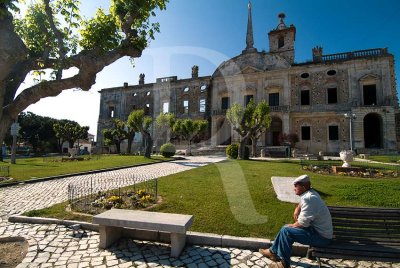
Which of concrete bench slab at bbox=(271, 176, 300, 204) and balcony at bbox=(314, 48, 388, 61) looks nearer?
concrete bench slab at bbox=(271, 176, 300, 204)

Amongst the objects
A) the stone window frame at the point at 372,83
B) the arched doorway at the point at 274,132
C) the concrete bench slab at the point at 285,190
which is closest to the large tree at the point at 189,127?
the arched doorway at the point at 274,132

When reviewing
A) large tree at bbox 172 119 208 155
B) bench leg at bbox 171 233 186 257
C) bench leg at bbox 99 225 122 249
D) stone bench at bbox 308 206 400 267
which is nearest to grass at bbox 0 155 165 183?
bench leg at bbox 99 225 122 249

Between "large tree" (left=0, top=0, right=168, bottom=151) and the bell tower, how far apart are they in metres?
30.3

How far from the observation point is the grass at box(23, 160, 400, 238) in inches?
203

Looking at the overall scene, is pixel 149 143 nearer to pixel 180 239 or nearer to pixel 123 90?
pixel 180 239

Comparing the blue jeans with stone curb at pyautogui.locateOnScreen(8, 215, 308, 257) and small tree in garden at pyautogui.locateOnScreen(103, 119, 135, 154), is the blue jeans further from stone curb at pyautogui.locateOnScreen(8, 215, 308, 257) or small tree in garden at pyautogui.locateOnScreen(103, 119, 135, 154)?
small tree in garden at pyautogui.locateOnScreen(103, 119, 135, 154)

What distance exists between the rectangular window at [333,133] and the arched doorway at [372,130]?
3157mm

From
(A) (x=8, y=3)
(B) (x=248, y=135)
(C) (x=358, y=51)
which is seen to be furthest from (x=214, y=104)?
(A) (x=8, y=3)

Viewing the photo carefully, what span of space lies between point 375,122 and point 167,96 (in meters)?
28.0

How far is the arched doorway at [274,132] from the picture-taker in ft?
104

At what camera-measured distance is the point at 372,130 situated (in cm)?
2816

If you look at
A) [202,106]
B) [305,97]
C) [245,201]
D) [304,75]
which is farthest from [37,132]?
[245,201]

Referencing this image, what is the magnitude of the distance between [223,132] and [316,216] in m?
30.7

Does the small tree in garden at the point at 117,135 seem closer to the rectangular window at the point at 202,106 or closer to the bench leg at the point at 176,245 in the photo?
the rectangular window at the point at 202,106
